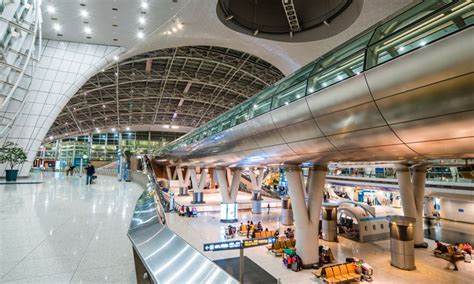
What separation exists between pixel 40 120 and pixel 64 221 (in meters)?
22.3

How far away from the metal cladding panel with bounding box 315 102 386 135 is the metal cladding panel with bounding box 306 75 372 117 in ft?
0.33

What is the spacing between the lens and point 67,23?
21.5 meters

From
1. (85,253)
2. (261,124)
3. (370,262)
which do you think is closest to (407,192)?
(370,262)

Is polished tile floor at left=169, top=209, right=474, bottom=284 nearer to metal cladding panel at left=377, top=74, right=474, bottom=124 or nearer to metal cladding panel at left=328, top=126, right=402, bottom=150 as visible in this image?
metal cladding panel at left=328, top=126, right=402, bottom=150

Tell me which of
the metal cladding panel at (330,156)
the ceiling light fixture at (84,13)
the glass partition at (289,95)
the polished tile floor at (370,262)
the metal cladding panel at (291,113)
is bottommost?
the polished tile floor at (370,262)

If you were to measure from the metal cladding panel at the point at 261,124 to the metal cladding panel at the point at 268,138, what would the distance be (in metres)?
0.14

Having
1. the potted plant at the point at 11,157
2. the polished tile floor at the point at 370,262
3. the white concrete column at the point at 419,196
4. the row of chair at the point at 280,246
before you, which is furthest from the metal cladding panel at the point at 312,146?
the potted plant at the point at 11,157

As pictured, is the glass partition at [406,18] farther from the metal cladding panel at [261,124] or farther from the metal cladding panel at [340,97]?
the metal cladding panel at [261,124]

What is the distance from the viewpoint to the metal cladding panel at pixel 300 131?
234 inches

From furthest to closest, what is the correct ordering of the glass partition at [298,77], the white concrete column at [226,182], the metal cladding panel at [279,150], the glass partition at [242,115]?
the white concrete column at [226,182], the glass partition at [242,115], the metal cladding panel at [279,150], the glass partition at [298,77]

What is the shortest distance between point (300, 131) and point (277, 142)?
1.55 metres

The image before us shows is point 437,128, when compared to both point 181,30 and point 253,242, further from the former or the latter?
point 181,30

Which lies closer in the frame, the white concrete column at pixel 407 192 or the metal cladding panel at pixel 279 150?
the metal cladding panel at pixel 279 150

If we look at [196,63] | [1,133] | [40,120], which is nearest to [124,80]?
[196,63]
